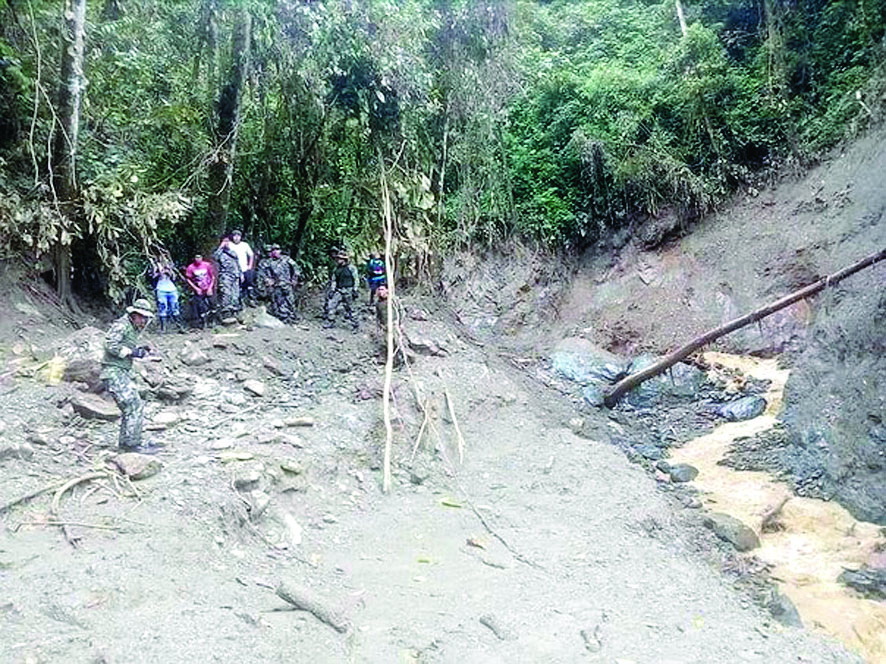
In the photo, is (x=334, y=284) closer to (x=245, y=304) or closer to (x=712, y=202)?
(x=245, y=304)

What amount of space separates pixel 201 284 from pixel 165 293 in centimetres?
59

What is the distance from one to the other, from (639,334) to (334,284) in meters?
6.78

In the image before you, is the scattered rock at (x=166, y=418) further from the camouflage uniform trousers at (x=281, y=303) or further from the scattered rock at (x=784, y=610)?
the scattered rock at (x=784, y=610)

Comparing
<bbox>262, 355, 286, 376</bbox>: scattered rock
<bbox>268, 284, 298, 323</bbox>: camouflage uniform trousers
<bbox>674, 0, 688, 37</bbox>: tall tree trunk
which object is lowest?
<bbox>262, 355, 286, 376</bbox>: scattered rock

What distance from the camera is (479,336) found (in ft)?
56.0

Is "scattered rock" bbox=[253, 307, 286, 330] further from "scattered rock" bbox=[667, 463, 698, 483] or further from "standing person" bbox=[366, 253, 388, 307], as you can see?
"scattered rock" bbox=[667, 463, 698, 483]

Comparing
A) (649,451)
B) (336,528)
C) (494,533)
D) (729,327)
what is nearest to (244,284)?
(336,528)

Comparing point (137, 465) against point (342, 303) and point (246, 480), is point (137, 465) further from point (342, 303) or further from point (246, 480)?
point (342, 303)

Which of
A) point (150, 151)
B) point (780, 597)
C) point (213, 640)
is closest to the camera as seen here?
point (213, 640)

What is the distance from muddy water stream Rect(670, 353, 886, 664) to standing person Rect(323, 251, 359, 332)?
6059 mm

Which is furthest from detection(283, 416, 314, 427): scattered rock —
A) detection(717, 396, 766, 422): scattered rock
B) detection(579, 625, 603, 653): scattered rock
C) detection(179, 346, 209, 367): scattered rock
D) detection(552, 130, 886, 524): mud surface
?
detection(717, 396, 766, 422): scattered rock

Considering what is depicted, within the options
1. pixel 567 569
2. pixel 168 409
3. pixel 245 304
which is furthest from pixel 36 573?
pixel 245 304

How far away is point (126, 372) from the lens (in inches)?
299

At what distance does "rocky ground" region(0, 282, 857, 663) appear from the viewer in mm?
5492
